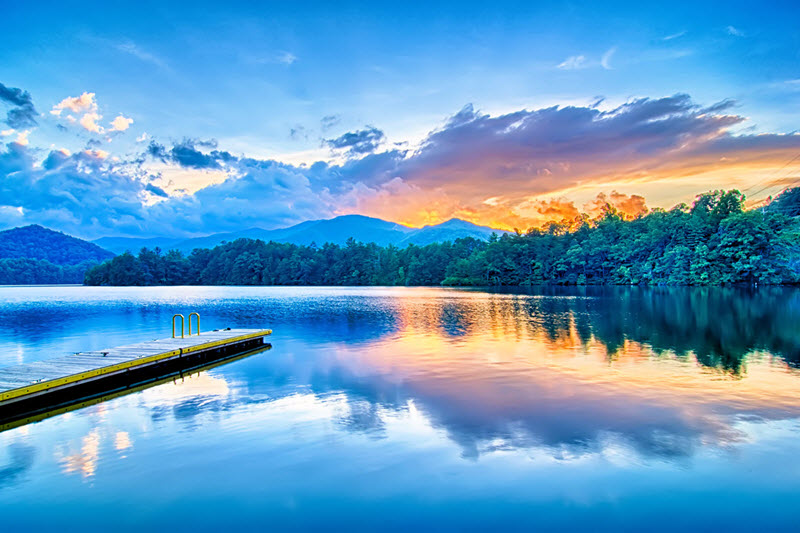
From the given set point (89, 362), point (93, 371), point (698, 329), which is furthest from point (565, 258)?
point (93, 371)

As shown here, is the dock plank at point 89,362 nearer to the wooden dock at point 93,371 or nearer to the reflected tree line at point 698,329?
the wooden dock at point 93,371

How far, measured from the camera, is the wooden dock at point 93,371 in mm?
9586

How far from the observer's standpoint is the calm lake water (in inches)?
218

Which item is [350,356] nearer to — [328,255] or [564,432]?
[564,432]

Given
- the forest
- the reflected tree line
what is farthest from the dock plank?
the forest

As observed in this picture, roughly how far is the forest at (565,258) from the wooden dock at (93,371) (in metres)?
72.1

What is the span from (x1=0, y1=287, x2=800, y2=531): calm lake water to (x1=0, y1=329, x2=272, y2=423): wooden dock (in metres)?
0.87

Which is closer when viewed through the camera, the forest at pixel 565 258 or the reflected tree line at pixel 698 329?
the reflected tree line at pixel 698 329

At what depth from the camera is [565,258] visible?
94750mm

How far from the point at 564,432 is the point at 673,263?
77.0 m

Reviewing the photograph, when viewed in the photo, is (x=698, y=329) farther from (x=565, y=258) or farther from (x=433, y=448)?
(x=565, y=258)

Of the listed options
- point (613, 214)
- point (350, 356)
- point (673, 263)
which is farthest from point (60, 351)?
point (613, 214)

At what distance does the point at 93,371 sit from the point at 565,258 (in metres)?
93.5

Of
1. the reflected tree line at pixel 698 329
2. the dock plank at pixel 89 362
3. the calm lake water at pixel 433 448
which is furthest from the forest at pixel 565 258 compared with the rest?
the dock plank at pixel 89 362
